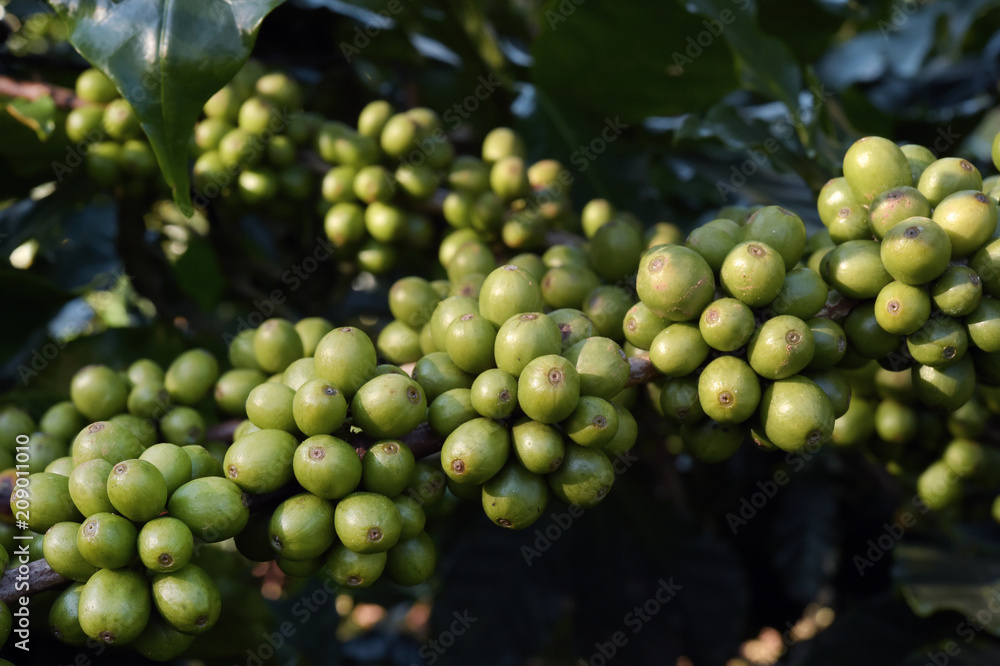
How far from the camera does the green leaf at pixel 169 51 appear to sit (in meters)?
1.52

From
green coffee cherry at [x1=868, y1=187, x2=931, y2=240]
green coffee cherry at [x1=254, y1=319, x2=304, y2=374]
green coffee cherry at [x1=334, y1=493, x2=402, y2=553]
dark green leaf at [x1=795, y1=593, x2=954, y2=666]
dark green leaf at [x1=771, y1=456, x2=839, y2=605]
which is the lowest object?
dark green leaf at [x1=771, y1=456, x2=839, y2=605]

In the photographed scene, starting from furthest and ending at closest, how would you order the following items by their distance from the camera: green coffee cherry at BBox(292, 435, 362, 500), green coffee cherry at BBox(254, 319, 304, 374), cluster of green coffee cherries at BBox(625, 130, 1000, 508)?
green coffee cherry at BBox(254, 319, 304, 374) → cluster of green coffee cherries at BBox(625, 130, 1000, 508) → green coffee cherry at BBox(292, 435, 362, 500)

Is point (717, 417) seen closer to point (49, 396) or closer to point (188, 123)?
point (188, 123)

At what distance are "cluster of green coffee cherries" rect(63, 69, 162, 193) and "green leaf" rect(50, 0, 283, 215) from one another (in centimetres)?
54

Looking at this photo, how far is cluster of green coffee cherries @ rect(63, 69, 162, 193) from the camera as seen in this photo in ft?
6.82

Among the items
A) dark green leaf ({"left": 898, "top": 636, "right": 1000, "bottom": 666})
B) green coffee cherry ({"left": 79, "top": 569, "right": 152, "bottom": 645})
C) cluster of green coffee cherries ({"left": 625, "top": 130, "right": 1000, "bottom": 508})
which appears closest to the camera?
green coffee cherry ({"left": 79, "top": 569, "right": 152, "bottom": 645})

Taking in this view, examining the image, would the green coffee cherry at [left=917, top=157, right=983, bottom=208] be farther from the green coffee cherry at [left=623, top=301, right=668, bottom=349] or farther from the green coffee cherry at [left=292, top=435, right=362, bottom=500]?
the green coffee cherry at [left=292, top=435, right=362, bottom=500]

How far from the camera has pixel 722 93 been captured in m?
2.58

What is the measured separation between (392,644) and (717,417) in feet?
10.6

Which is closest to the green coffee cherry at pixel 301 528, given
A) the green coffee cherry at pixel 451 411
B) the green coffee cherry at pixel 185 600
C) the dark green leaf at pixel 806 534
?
the green coffee cherry at pixel 185 600

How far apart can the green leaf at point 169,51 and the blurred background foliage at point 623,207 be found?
2.34 feet

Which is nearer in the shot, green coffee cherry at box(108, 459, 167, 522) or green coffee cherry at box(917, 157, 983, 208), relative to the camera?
green coffee cherry at box(108, 459, 167, 522)

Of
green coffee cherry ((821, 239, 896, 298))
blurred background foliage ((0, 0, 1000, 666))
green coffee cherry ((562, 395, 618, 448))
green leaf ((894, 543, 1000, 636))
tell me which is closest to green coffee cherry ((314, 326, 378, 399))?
green coffee cherry ((562, 395, 618, 448))

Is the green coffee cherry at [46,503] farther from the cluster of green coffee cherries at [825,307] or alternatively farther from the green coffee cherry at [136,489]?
the cluster of green coffee cherries at [825,307]
